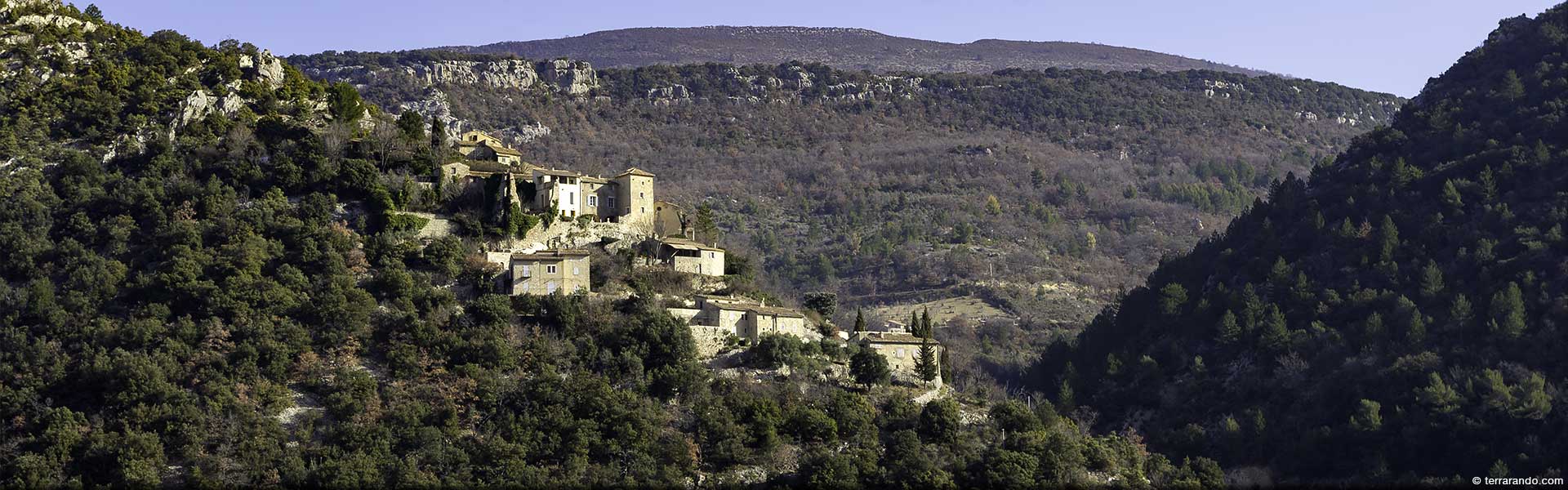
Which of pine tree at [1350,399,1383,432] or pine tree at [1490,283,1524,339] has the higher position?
pine tree at [1490,283,1524,339]

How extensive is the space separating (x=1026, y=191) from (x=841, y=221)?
16.3 m

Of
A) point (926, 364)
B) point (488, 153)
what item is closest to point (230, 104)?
point (488, 153)

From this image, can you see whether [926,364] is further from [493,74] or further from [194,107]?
[493,74]

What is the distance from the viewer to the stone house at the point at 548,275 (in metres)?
61.6

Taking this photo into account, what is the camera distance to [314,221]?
63312mm

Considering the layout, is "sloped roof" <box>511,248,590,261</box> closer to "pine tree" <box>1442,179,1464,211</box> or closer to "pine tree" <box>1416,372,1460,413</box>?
"pine tree" <box>1416,372,1460,413</box>

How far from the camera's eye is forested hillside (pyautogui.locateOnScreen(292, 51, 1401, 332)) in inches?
4678

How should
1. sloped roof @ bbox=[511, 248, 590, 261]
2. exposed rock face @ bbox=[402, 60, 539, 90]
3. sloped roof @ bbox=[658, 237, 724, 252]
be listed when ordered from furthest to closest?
exposed rock face @ bbox=[402, 60, 539, 90] → sloped roof @ bbox=[658, 237, 724, 252] → sloped roof @ bbox=[511, 248, 590, 261]

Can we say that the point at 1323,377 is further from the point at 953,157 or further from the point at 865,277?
the point at 953,157

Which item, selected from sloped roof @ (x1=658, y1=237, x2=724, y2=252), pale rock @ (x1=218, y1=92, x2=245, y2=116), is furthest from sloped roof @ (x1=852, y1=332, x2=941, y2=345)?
pale rock @ (x1=218, y1=92, x2=245, y2=116)

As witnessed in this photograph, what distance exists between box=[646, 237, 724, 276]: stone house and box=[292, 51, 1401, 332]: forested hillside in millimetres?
41160

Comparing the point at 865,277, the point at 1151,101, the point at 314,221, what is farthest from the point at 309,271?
the point at 1151,101

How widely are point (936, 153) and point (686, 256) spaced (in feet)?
276

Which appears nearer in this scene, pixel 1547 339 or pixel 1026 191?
pixel 1547 339
